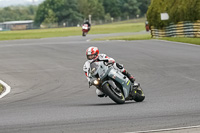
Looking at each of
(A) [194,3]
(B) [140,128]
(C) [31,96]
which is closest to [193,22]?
(A) [194,3]

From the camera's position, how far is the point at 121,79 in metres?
10.8

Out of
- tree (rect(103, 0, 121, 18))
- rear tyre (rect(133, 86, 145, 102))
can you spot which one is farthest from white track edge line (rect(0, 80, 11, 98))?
tree (rect(103, 0, 121, 18))

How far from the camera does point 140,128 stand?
743cm

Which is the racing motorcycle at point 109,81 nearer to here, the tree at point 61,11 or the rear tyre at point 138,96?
the rear tyre at point 138,96

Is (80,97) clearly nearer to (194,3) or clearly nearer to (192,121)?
(192,121)

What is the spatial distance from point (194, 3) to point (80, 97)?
20723mm

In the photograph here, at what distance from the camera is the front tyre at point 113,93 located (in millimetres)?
10352

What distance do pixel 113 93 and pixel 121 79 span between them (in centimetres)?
45

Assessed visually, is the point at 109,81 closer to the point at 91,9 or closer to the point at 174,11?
the point at 174,11

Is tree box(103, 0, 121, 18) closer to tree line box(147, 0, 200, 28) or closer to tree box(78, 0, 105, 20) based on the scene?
tree box(78, 0, 105, 20)

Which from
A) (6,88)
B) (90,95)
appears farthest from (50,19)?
(90,95)

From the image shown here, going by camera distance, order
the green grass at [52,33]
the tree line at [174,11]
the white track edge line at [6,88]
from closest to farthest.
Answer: the white track edge line at [6,88]
the tree line at [174,11]
the green grass at [52,33]

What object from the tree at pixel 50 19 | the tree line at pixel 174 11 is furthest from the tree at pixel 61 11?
the tree line at pixel 174 11

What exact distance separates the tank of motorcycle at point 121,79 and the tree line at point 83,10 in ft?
465
